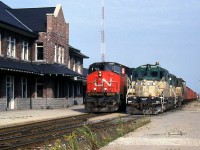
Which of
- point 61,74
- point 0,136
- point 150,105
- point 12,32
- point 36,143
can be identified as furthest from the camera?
point 61,74

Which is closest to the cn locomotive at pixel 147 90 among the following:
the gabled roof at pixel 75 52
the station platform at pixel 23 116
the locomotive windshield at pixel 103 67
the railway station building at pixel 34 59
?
the locomotive windshield at pixel 103 67

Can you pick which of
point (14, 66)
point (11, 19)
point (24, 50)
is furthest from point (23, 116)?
point (11, 19)

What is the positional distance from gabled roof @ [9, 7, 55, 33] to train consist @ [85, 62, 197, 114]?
39.9ft

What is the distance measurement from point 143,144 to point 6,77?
22315 mm

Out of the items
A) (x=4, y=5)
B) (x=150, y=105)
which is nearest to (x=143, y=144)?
(x=150, y=105)

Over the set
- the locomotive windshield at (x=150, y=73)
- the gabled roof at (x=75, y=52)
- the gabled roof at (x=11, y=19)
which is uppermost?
the gabled roof at (x=11, y=19)

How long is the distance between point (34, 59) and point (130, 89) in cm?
1382

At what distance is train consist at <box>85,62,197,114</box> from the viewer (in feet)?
89.4

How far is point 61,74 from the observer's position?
3662cm

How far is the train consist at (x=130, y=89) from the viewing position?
27250mm

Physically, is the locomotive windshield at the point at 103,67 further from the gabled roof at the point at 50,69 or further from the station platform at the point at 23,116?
the gabled roof at the point at 50,69

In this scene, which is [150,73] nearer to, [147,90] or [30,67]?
[147,90]

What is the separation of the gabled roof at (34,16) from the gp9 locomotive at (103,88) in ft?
39.4

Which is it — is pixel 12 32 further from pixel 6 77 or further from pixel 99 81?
pixel 99 81
